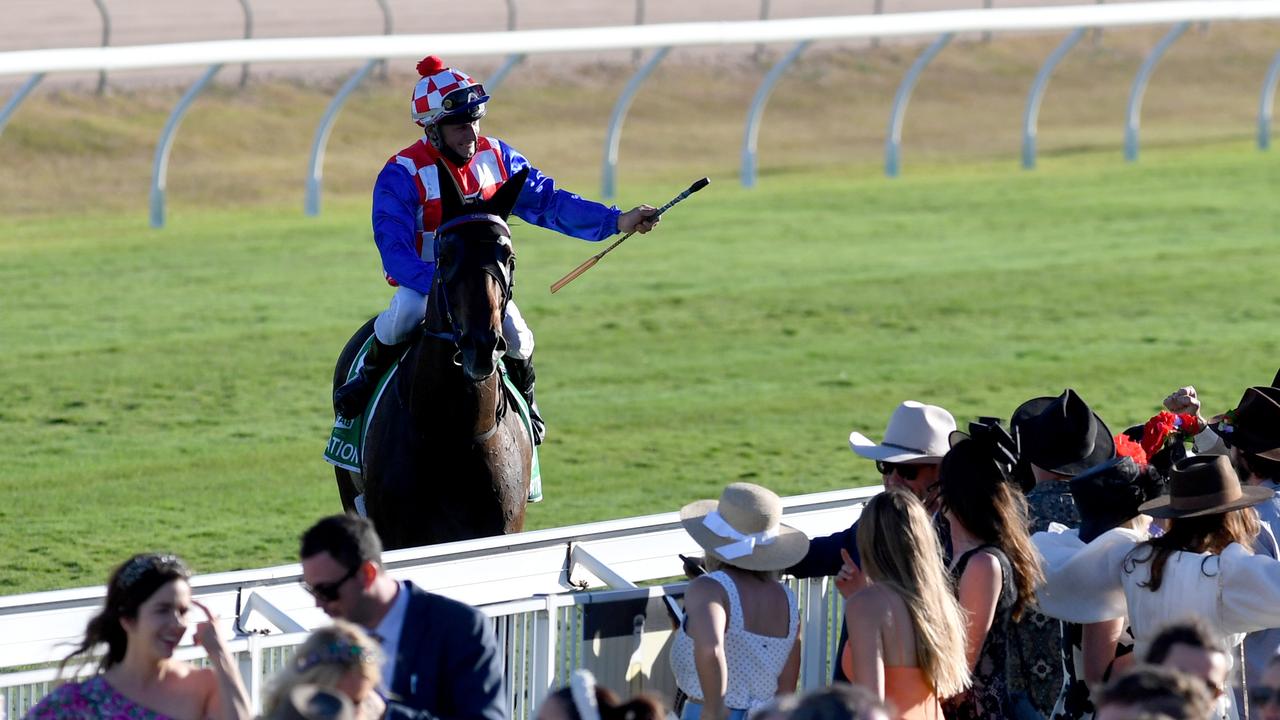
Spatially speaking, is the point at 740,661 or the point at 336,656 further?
the point at 740,661

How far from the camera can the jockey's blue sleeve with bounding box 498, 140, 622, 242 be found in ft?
20.4

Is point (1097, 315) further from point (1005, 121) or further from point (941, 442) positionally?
point (1005, 121)

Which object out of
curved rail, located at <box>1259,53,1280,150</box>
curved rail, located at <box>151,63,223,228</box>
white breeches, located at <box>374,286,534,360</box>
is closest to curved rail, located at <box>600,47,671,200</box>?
curved rail, located at <box>151,63,223,228</box>

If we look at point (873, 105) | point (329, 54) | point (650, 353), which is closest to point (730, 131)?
point (873, 105)

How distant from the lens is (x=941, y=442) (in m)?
4.94

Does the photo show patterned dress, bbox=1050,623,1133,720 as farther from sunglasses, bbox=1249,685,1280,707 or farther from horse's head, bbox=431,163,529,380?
horse's head, bbox=431,163,529,380

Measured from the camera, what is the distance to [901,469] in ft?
16.2

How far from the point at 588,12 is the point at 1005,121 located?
5102 millimetres

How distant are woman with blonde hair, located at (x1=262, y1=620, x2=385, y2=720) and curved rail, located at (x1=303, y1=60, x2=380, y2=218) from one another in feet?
35.3

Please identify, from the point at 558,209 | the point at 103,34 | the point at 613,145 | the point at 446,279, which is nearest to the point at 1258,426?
the point at 446,279

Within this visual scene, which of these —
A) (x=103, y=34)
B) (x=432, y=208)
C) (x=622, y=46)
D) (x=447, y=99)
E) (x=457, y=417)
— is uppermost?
(x=103, y=34)

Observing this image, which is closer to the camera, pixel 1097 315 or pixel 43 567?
pixel 43 567

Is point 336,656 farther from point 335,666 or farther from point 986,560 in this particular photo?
point 986,560

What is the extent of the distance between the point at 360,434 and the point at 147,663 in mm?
2704
